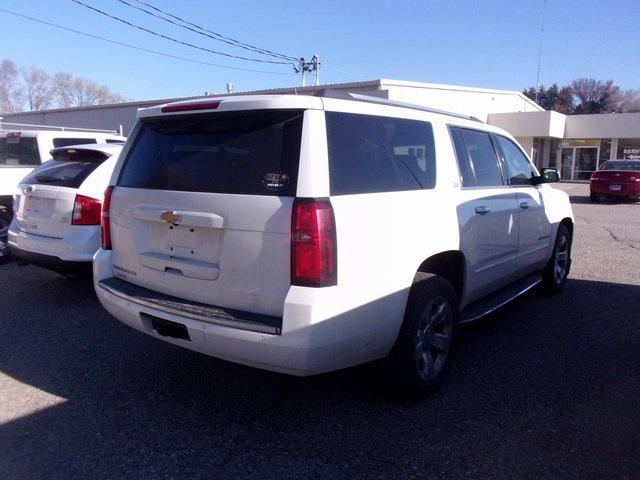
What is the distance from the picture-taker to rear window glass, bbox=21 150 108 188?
5820mm

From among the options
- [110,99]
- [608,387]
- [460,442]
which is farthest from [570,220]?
[110,99]

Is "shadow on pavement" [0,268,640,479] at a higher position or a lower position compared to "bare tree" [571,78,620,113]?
lower

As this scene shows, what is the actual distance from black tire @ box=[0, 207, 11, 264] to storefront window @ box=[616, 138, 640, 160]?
34.3 meters

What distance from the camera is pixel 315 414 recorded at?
3539mm

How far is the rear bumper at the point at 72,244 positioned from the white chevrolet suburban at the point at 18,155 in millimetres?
2577

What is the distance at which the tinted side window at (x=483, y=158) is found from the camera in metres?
4.54

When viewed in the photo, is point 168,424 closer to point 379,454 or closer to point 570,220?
point 379,454

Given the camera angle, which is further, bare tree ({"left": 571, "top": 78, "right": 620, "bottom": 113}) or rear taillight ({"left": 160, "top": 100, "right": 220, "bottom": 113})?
bare tree ({"left": 571, "top": 78, "right": 620, "bottom": 113})

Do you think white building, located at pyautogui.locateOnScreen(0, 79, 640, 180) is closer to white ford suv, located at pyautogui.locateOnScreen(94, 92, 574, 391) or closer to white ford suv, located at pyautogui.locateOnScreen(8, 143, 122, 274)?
white ford suv, located at pyautogui.locateOnScreen(8, 143, 122, 274)

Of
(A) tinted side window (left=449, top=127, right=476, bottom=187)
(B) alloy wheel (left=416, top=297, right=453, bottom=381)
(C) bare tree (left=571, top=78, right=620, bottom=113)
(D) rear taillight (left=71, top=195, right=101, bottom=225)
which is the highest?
(C) bare tree (left=571, top=78, right=620, bottom=113)

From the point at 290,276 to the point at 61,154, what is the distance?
459 cm

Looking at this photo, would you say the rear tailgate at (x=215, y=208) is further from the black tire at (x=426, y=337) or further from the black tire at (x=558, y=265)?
the black tire at (x=558, y=265)

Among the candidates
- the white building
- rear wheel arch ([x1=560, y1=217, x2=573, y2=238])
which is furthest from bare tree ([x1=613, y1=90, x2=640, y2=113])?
rear wheel arch ([x1=560, y1=217, x2=573, y2=238])

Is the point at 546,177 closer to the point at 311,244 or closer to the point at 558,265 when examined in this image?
the point at 558,265
